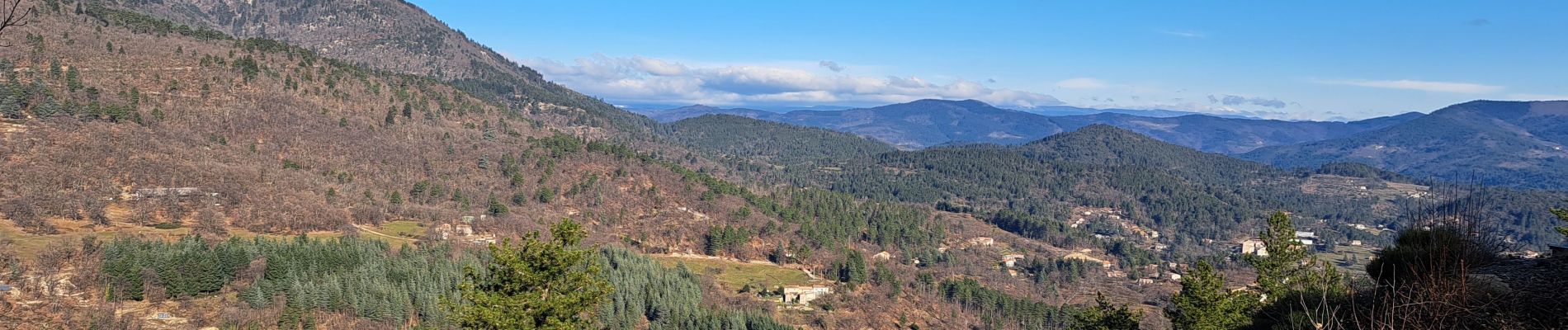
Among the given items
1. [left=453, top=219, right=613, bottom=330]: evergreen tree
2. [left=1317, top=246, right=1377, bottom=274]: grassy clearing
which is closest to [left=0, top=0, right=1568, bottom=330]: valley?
[left=453, top=219, right=613, bottom=330]: evergreen tree

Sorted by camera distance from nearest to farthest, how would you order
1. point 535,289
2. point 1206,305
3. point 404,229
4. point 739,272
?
1. point 535,289
2. point 1206,305
3. point 404,229
4. point 739,272

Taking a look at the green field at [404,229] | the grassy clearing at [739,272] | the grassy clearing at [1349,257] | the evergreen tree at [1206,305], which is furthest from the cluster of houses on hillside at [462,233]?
the grassy clearing at [1349,257]

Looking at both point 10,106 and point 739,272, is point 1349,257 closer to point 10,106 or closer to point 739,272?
point 739,272

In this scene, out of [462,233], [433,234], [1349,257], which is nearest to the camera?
[433,234]

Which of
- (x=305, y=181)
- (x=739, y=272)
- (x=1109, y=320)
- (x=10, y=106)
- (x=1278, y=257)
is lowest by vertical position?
(x=739, y=272)

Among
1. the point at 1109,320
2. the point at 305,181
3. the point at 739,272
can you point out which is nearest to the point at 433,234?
the point at 305,181

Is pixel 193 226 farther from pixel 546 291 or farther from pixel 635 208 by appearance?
pixel 546 291

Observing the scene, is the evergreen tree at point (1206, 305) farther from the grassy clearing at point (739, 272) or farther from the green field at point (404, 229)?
the green field at point (404, 229)
